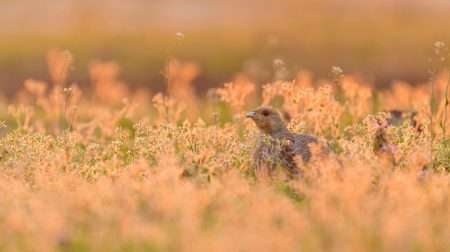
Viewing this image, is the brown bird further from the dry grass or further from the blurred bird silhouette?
the dry grass

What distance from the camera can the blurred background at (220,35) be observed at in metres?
26.3

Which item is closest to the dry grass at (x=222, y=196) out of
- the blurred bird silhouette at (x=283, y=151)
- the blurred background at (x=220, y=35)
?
the blurred bird silhouette at (x=283, y=151)

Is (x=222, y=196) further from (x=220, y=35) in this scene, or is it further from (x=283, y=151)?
(x=220, y=35)

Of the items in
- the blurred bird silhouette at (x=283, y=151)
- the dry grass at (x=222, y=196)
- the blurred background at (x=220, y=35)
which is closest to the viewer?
the dry grass at (x=222, y=196)

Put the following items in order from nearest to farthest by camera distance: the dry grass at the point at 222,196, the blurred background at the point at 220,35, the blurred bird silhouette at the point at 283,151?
the dry grass at the point at 222,196, the blurred bird silhouette at the point at 283,151, the blurred background at the point at 220,35

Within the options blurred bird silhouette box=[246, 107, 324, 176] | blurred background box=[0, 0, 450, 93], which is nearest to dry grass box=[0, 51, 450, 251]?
blurred bird silhouette box=[246, 107, 324, 176]

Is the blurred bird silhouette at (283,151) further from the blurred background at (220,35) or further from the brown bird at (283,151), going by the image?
the blurred background at (220,35)

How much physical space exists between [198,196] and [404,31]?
80.8ft

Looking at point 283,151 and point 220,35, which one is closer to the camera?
point 283,151

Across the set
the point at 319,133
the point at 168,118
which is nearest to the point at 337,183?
the point at 319,133

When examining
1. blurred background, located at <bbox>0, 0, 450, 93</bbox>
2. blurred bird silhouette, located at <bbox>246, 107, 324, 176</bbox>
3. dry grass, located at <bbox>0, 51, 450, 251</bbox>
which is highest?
blurred background, located at <bbox>0, 0, 450, 93</bbox>

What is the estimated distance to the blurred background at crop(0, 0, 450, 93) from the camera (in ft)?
86.2

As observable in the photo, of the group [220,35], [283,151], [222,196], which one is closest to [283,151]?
[283,151]

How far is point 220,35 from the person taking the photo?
28953mm
